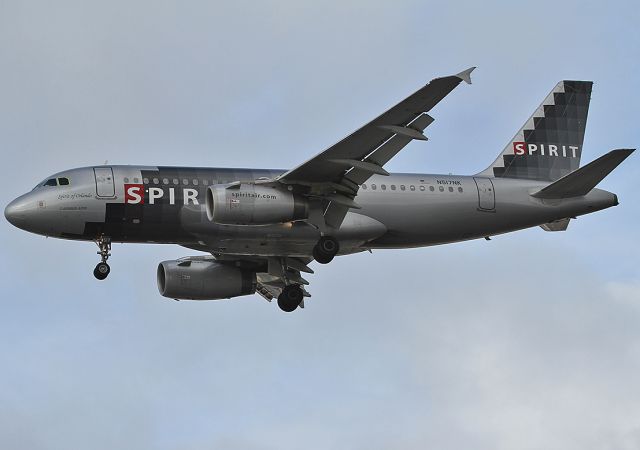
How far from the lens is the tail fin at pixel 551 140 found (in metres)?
56.5

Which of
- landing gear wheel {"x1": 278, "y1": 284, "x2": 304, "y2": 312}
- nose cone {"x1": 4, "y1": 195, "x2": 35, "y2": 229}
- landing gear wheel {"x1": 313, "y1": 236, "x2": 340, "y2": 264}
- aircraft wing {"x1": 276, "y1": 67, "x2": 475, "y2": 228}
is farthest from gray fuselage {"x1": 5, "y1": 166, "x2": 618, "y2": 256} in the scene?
landing gear wheel {"x1": 278, "y1": 284, "x2": 304, "y2": 312}

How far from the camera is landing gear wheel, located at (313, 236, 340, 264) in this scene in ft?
166

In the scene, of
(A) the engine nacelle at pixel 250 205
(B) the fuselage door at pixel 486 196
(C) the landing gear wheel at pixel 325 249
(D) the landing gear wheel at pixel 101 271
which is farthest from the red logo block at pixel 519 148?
(D) the landing gear wheel at pixel 101 271

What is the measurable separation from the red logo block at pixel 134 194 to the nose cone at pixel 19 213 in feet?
10.7

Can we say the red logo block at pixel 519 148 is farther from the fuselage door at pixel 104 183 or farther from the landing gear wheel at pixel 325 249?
the fuselage door at pixel 104 183

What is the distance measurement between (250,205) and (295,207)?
1695 mm

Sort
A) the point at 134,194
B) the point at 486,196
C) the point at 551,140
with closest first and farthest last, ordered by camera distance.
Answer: the point at 134,194, the point at 486,196, the point at 551,140

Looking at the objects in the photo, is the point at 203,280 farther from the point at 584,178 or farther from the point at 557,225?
the point at 584,178

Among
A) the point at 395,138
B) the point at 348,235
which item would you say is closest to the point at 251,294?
the point at 348,235

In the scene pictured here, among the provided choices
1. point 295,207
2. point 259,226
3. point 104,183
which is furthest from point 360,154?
point 104,183

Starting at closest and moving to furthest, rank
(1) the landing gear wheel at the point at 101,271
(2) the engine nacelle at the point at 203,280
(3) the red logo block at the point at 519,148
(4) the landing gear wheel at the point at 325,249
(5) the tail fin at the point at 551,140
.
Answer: (1) the landing gear wheel at the point at 101,271 < (4) the landing gear wheel at the point at 325,249 < (2) the engine nacelle at the point at 203,280 < (5) the tail fin at the point at 551,140 < (3) the red logo block at the point at 519,148

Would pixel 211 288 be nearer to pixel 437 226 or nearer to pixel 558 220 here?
pixel 437 226

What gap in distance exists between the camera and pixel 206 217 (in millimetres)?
49781

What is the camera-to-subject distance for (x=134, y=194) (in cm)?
4978
